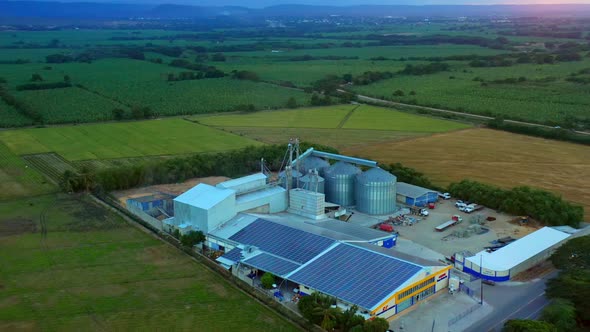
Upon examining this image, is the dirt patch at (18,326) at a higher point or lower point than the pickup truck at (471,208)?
lower

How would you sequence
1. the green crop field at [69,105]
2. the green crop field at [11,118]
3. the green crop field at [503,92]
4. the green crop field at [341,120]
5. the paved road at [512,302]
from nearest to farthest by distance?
the paved road at [512,302] → the green crop field at [341,120] → the green crop field at [11,118] → the green crop field at [69,105] → the green crop field at [503,92]

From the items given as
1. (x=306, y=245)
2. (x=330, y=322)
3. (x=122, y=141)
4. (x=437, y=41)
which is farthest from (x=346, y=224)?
(x=437, y=41)

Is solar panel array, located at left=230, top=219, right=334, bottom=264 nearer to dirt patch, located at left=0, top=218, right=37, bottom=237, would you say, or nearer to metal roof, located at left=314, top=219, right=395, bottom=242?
metal roof, located at left=314, top=219, right=395, bottom=242

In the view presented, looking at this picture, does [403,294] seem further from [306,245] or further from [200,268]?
[200,268]

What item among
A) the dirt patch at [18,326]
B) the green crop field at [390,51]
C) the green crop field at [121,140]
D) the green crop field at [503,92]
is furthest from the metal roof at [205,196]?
the green crop field at [390,51]

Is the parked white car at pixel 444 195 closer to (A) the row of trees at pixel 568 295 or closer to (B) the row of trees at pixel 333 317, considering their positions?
(A) the row of trees at pixel 568 295
